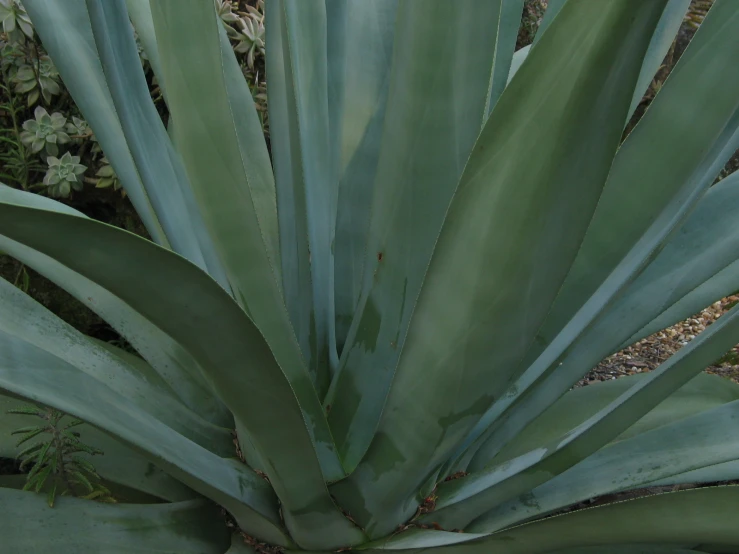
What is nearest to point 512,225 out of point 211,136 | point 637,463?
point 211,136

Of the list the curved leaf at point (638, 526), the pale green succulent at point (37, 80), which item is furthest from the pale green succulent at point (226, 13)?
the curved leaf at point (638, 526)

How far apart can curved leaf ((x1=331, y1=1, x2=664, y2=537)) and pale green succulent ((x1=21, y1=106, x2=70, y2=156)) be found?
1.10 m

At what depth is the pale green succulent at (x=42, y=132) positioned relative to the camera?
5.13 ft

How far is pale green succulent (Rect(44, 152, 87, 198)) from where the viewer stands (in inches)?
59.8

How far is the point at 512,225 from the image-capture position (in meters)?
0.61

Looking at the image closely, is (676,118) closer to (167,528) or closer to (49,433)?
(167,528)

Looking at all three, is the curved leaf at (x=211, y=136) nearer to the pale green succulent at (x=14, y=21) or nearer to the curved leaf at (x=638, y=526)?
the curved leaf at (x=638, y=526)

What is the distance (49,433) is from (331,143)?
0.58 m

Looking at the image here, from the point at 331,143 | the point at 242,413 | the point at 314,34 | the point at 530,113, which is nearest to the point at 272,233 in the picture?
the point at 331,143

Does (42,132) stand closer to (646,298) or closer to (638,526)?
(646,298)

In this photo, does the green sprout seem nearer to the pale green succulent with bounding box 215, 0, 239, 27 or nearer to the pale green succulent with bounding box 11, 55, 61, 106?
the pale green succulent with bounding box 11, 55, 61, 106

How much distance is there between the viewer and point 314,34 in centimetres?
102

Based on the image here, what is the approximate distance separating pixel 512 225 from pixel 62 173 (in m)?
1.18

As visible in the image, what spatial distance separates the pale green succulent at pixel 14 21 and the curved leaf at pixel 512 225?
1219 millimetres
